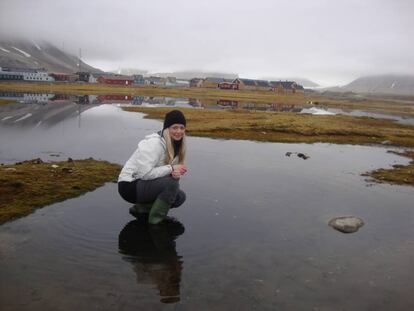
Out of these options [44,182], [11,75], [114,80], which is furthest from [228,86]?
[44,182]

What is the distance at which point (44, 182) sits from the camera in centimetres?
1174

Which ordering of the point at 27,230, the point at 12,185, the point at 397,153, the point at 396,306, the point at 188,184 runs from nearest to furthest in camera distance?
the point at 396,306 → the point at 27,230 → the point at 12,185 → the point at 188,184 → the point at 397,153

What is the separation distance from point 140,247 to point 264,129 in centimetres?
2654

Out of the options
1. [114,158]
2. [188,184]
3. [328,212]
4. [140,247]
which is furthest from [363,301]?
[114,158]

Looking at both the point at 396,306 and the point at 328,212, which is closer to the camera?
the point at 396,306

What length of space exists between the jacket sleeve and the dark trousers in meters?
0.21

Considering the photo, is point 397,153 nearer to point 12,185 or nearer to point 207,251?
point 207,251

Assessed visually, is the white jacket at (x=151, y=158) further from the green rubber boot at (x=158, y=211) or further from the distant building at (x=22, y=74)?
the distant building at (x=22, y=74)

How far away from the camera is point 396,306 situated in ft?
20.8

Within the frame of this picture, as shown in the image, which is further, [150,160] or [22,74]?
[22,74]

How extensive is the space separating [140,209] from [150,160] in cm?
186

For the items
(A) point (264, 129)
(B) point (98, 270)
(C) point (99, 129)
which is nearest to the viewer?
(B) point (98, 270)

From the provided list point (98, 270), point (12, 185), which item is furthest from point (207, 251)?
point (12, 185)

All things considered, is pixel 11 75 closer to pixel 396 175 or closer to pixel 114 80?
pixel 114 80
